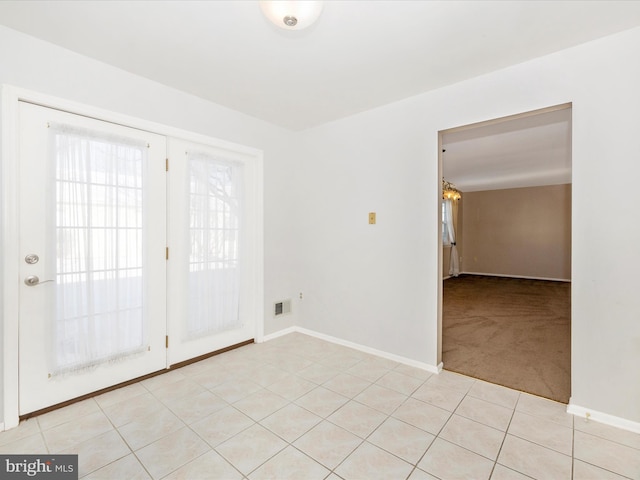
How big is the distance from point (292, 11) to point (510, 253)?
9.10 m

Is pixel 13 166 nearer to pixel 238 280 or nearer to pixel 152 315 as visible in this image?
pixel 152 315

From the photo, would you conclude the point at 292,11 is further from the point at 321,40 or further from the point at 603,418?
the point at 603,418

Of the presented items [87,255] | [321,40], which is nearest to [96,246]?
[87,255]

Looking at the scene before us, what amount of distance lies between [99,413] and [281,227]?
2360 millimetres

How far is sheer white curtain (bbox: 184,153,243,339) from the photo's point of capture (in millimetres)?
2881

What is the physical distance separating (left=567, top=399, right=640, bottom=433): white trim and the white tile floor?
5 centimetres

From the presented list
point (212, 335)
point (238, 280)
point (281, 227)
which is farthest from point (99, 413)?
point (281, 227)

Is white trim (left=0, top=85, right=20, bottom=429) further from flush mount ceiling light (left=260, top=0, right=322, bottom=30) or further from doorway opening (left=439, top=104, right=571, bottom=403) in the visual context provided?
doorway opening (left=439, top=104, right=571, bottom=403)

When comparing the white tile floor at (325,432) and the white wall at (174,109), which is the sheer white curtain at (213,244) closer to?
the white wall at (174,109)

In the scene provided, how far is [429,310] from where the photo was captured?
109 inches

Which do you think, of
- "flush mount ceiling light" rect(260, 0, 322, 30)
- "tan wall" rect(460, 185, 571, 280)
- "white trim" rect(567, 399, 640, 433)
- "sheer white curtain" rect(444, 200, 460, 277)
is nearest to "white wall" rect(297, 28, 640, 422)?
"white trim" rect(567, 399, 640, 433)

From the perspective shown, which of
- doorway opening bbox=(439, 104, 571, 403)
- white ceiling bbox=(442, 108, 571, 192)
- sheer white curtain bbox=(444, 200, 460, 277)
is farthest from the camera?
sheer white curtain bbox=(444, 200, 460, 277)

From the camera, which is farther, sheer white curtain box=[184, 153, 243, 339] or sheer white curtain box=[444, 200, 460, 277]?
sheer white curtain box=[444, 200, 460, 277]

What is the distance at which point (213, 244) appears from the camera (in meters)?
3.03
